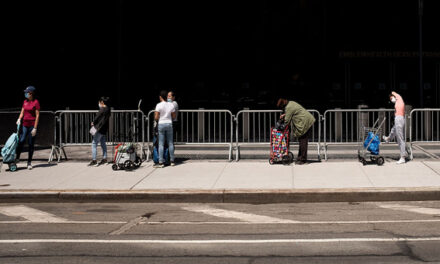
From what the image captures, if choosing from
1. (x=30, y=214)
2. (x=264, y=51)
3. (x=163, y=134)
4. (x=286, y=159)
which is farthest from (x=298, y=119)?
(x=264, y=51)

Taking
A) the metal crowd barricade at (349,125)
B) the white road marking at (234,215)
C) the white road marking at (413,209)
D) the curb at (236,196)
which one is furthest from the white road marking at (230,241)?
the metal crowd barricade at (349,125)

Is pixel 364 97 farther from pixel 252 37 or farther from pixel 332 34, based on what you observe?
pixel 252 37

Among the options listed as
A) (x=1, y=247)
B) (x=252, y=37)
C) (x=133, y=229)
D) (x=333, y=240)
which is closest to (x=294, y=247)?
(x=333, y=240)

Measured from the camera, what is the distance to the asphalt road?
794 centimetres

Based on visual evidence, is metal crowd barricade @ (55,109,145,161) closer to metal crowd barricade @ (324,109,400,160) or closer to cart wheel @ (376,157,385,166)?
metal crowd barricade @ (324,109,400,160)

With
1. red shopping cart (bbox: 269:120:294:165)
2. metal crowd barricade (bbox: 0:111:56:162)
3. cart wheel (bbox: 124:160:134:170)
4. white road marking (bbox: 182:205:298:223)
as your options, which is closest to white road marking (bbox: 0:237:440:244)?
white road marking (bbox: 182:205:298:223)

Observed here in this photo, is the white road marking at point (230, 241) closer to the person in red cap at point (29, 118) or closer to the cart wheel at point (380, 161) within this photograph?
the cart wheel at point (380, 161)

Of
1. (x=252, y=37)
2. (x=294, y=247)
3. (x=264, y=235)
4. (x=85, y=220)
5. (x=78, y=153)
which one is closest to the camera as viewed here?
(x=294, y=247)

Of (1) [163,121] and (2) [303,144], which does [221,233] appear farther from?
(2) [303,144]

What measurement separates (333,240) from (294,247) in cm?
59

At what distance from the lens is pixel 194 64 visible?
85.0 ft

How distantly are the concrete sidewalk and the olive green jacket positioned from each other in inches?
29.9

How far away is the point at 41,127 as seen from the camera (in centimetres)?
1700

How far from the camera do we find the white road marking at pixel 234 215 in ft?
33.8
